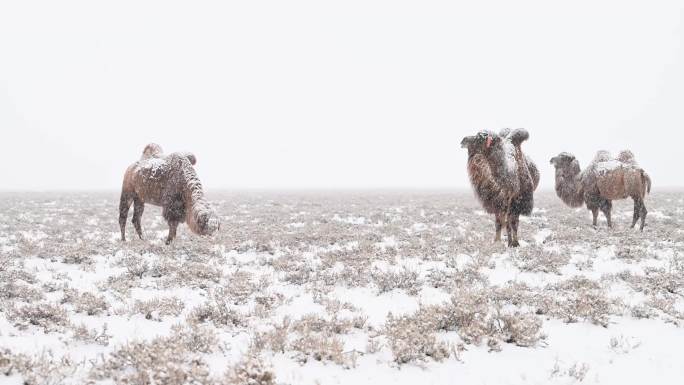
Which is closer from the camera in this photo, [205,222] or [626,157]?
[205,222]

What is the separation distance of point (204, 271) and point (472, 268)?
4.80 m

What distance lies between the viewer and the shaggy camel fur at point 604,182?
468 inches

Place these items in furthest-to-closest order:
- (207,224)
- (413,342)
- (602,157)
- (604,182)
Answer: (602,157) → (604,182) → (207,224) → (413,342)

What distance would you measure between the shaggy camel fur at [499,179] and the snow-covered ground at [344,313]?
2.77ft

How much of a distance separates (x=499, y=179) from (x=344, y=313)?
544 centimetres

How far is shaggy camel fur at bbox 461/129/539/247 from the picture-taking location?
946 centimetres

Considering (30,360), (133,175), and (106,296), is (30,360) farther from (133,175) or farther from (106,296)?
(133,175)

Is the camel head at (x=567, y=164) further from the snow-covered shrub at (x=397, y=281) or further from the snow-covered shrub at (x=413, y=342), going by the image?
the snow-covered shrub at (x=413, y=342)

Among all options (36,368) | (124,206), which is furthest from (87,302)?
(124,206)

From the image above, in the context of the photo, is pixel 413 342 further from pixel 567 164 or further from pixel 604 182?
pixel 567 164

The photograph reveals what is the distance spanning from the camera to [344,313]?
227 inches

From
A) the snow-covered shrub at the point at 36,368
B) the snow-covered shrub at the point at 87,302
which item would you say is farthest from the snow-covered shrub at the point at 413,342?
the snow-covered shrub at the point at 87,302

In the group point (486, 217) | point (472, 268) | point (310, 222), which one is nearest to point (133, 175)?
point (310, 222)

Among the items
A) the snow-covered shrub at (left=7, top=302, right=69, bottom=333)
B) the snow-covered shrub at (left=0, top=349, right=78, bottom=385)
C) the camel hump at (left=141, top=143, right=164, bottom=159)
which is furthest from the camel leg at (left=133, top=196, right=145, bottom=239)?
the snow-covered shrub at (left=0, top=349, right=78, bottom=385)
